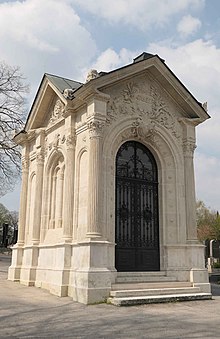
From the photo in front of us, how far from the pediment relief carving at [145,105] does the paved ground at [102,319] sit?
6044 millimetres

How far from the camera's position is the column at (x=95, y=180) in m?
11.2

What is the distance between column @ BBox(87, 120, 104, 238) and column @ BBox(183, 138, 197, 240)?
389 cm

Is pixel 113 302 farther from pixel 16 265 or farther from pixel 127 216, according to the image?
pixel 16 265

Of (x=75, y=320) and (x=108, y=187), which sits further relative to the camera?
A: (x=108, y=187)

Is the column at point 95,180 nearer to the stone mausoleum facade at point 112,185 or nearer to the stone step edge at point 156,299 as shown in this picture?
the stone mausoleum facade at point 112,185

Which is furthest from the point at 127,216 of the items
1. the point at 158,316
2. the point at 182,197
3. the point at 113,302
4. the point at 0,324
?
the point at 0,324

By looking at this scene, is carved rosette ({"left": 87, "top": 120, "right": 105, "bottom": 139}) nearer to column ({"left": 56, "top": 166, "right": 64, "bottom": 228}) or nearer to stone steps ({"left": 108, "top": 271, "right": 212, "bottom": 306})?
column ({"left": 56, "top": 166, "right": 64, "bottom": 228})

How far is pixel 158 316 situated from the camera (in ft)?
28.9

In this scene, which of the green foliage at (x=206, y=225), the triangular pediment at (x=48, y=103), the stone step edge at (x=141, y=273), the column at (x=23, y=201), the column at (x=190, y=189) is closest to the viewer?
the stone step edge at (x=141, y=273)

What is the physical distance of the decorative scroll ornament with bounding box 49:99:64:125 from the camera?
14412 millimetres

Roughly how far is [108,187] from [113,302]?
3.61 m

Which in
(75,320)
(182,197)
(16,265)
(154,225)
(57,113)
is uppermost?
(57,113)

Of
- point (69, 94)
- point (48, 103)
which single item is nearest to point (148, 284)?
point (69, 94)

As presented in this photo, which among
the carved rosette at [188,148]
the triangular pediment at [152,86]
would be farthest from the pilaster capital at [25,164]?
the carved rosette at [188,148]
